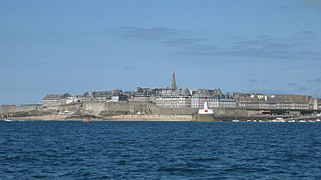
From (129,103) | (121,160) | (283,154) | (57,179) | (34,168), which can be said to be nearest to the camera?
(57,179)

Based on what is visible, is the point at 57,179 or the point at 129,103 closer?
the point at 57,179

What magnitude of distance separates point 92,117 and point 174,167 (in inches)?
5867

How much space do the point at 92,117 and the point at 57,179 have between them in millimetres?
152318

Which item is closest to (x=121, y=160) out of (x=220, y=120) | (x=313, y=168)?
(x=313, y=168)

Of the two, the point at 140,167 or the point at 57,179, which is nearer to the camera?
the point at 57,179

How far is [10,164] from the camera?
3044 cm

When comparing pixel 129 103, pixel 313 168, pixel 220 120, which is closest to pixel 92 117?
pixel 129 103

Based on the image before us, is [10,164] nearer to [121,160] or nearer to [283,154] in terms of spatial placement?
[121,160]

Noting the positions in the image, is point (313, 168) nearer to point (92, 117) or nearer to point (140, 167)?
point (140, 167)

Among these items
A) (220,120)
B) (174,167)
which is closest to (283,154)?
(174,167)

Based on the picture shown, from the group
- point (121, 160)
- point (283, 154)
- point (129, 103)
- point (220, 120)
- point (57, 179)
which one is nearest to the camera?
point (57, 179)

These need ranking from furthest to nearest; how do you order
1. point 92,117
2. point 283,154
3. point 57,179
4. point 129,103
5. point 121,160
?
point 129,103
point 92,117
point 283,154
point 121,160
point 57,179

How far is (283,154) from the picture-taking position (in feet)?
120

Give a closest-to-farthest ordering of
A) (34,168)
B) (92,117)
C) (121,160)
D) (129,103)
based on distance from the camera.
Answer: (34,168) → (121,160) → (92,117) → (129,103)
